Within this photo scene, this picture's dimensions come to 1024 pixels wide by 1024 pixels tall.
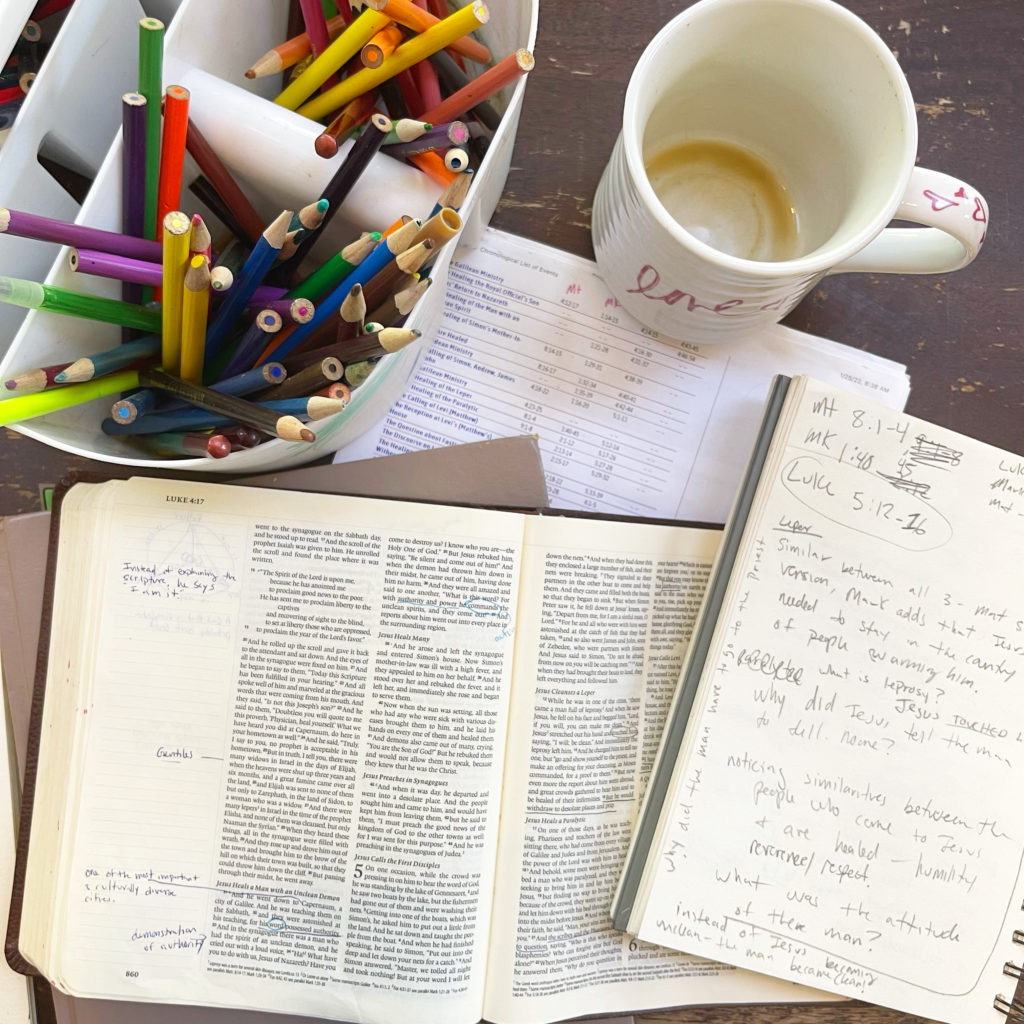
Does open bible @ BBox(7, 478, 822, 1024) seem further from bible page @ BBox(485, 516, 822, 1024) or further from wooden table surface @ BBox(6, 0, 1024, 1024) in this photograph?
wooden table surface @ BBox(6, 0, 1024, 1024)

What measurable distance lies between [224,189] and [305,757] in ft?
0.90

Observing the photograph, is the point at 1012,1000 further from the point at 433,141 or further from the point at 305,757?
the point at 433,141

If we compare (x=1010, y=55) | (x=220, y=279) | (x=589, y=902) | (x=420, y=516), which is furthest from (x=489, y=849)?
(x=1010, y=55)

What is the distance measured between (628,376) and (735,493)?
0.29 feet

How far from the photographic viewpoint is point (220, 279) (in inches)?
12.0

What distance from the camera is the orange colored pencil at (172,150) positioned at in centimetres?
31

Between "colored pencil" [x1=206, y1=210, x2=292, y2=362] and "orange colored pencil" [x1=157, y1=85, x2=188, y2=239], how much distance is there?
0.11ft

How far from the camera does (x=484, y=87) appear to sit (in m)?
0.34

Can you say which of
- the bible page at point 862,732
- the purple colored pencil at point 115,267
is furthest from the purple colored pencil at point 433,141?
the bible page at point 862,732

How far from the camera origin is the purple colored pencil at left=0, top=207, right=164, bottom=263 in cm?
30

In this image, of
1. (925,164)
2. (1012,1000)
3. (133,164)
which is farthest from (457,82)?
(1012,1000)

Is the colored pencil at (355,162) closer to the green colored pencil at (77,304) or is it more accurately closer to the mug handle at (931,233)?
the green colored pencil at (77,304)

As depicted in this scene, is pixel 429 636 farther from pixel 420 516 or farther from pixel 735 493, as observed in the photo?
pixel 735 493

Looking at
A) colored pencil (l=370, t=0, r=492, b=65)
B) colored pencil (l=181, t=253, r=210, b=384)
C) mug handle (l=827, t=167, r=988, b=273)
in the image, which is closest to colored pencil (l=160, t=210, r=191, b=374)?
colored pencil (l=181, t=253, r=210, b=384)
